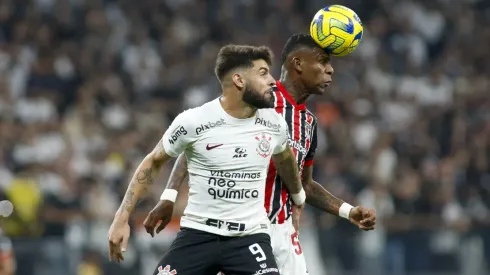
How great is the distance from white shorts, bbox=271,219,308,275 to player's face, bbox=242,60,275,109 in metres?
1.21

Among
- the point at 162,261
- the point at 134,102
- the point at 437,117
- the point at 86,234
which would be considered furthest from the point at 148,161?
the point at 437,117

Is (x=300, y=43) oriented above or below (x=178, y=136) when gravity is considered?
above

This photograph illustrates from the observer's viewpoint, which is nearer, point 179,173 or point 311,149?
point 179,173

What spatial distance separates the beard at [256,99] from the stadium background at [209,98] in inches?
204

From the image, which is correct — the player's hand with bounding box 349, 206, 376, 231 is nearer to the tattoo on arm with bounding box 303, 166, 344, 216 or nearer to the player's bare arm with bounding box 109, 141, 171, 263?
the tattoo on arm with bounding box 303, 166, 344, 216

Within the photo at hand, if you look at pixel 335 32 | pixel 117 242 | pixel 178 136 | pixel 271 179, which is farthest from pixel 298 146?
pixel 117 242

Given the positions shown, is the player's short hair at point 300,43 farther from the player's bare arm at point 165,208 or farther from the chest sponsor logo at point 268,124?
the player's bare arm at point 165,208

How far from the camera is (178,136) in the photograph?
22.9ft

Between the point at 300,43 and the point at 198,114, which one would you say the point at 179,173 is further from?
the point at 300,43

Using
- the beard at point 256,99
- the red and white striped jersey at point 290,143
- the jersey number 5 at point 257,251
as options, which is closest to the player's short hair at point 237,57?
the beard at point 256,99

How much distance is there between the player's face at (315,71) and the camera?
7.87 metres

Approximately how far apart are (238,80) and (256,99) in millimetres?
194

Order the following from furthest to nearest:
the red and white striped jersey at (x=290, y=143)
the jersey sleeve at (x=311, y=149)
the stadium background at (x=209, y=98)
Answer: the stadium background at (x=209, y=98), the jersey sleeve at (x=311, y=149), the red and white striped jersey at (x=290, y=143)

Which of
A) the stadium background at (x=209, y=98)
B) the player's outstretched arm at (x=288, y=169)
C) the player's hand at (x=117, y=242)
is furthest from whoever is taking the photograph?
the stadium background at (x=209, y=98)
